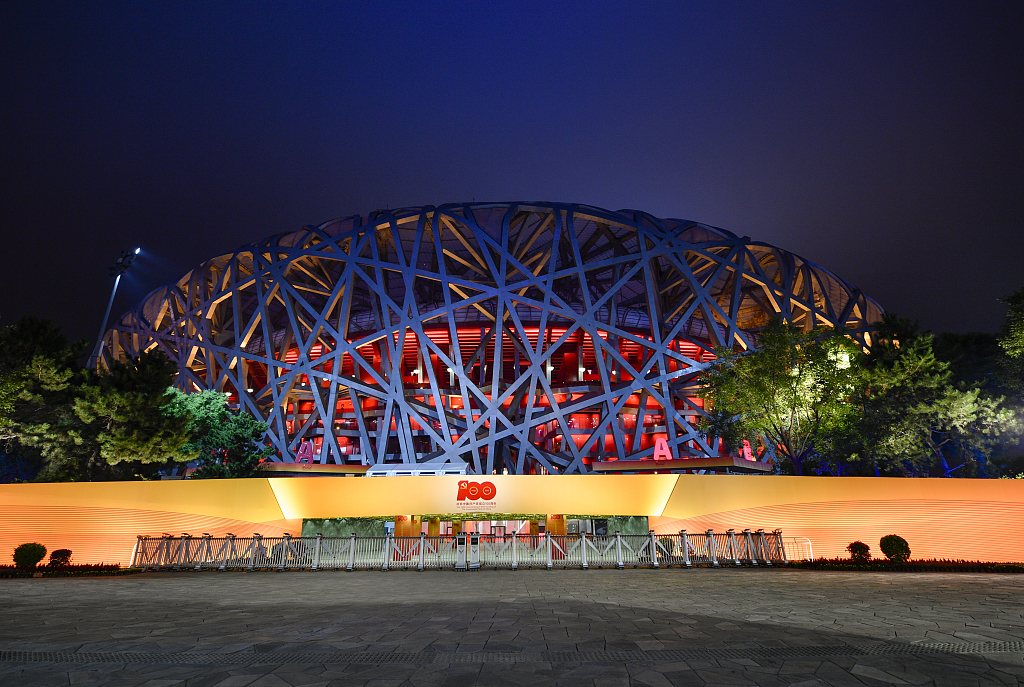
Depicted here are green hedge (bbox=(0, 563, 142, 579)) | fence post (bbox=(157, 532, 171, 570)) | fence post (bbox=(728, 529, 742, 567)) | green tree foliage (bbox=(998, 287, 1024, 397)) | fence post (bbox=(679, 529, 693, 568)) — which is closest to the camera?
green hedge (bbox=(0, 563, 142, 579))

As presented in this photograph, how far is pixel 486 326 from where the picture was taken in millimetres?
45688

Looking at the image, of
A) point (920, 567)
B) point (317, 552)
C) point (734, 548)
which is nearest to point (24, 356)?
point (317, 552)

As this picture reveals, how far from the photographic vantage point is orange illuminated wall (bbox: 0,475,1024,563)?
65.4 feet

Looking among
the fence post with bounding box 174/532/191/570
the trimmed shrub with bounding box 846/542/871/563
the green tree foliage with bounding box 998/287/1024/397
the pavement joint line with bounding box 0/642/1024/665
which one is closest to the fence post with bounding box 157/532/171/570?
the fence post with bounding box 174/532/191/570

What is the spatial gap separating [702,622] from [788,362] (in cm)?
2261

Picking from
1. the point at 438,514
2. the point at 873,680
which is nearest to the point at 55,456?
the point at 438,514

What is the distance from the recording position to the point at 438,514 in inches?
950

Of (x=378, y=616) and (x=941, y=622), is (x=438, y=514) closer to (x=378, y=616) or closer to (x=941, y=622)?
(x=378, y=616)

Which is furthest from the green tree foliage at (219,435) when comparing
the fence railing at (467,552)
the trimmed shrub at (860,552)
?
the trimmed shrub at (860,552)

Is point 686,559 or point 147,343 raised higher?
point 147,343

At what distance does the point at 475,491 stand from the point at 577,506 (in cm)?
427

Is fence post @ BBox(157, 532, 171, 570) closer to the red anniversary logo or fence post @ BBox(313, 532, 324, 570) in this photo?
fence post @ BBox(313, 532, 324, 570)

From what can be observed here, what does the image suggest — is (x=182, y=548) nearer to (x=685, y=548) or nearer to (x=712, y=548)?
(x=685, y=548)

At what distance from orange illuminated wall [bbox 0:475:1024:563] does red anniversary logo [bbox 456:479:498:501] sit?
26 centimetres
